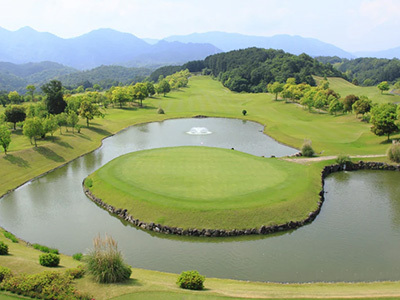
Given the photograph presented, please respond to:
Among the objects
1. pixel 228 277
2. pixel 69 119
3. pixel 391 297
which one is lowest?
pixel 228 277

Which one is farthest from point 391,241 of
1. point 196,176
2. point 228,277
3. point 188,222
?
point 196,176

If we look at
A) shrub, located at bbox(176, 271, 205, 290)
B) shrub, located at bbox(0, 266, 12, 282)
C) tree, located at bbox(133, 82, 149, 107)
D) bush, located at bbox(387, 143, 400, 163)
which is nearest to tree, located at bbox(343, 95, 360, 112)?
bush, located at bbox(387, 143, 400, 163)

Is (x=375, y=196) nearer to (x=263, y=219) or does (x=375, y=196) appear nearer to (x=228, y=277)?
(x=263, y=219)

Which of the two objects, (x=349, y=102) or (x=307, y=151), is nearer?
(x=307, y=151)

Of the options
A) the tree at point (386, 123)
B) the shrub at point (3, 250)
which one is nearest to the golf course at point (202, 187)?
the shrub at point (3, 250)

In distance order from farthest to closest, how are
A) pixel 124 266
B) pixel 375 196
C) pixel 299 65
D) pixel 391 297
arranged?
1. pixel 299 65
2. pixel 375 196
3. pixel 124 266
4. pixel 391 297

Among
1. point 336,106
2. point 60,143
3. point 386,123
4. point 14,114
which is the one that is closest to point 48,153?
point 60,143

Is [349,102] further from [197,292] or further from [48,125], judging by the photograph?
[197,292]
